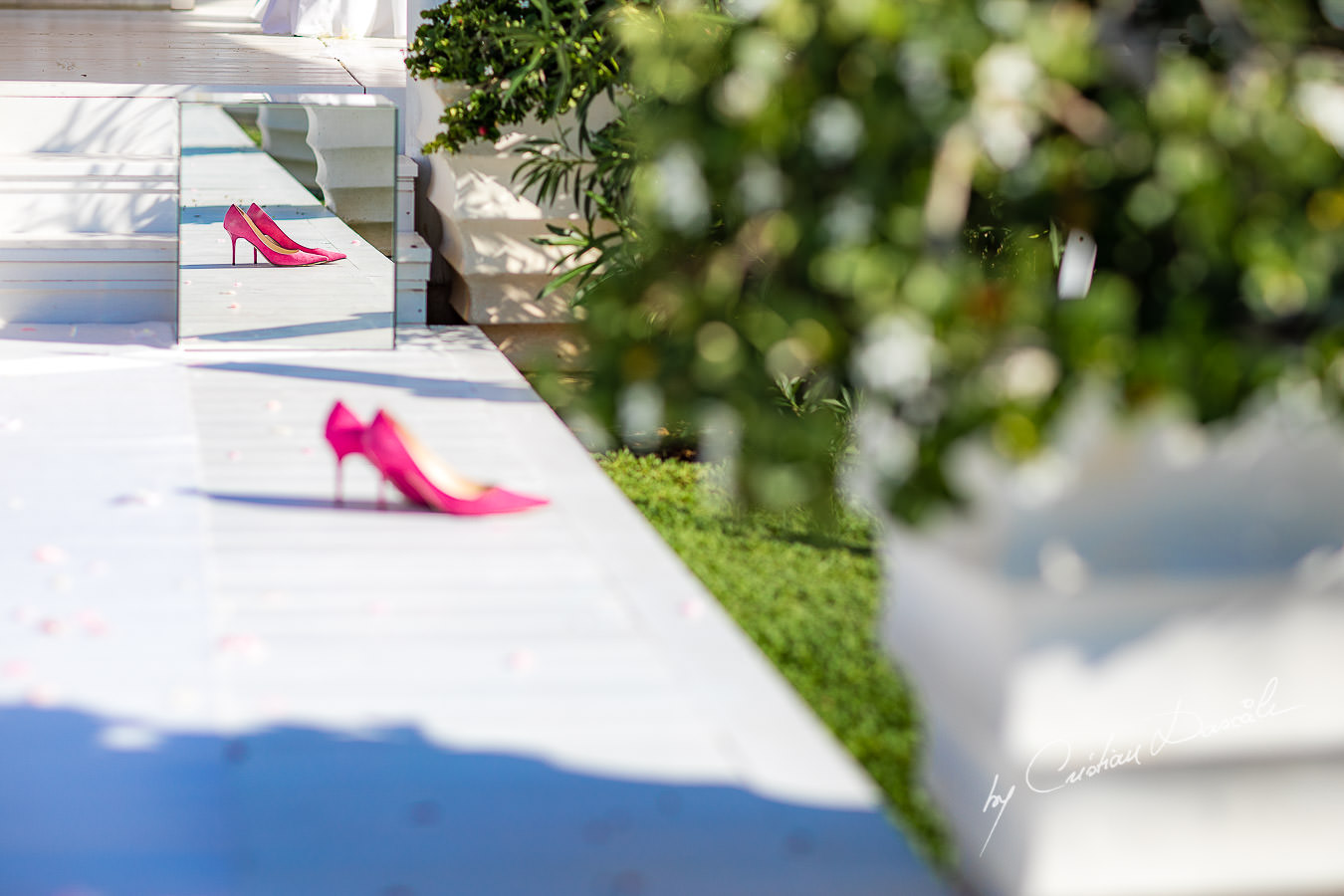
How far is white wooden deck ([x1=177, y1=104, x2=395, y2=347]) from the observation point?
4.31 m

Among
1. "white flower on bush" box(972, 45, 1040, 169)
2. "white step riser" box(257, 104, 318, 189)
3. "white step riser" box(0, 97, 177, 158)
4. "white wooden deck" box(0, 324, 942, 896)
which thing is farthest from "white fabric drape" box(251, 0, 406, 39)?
"white flower on bush" box(972, 45, 1040, 169)

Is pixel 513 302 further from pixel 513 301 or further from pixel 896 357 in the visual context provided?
pixel 896 357

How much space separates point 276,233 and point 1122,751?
12.3ft

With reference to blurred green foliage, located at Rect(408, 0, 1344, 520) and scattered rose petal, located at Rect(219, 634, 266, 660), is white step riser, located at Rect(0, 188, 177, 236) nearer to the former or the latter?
scattered rose petal, located at Rect(219, 634, 266, 660)

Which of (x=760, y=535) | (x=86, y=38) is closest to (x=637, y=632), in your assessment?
(x=760, y=535)

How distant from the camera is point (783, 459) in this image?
3.18 feet

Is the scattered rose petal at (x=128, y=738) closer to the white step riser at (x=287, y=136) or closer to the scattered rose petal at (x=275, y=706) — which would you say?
the scattered rose petal at (x=275, y=706)

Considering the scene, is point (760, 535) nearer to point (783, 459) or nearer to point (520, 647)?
point (520, 647)

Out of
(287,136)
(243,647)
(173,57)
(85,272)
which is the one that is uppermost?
(287,136)

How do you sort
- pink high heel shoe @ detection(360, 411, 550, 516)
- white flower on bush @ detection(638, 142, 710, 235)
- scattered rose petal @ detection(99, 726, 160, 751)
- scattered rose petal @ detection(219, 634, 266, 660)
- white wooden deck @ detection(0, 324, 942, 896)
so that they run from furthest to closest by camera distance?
pink high heel shoe @ detection(360, 411, 550, 516)
scattered rose petal @ detection(219, 634, 266, 660)
scattered rose petal @ detection(99, 726, 160, 751)
white wooden deck @ detection(0, 324, 942, 896)
white flower on bush @ detection(638, 142, 710, 235)

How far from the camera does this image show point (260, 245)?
454 centimetres

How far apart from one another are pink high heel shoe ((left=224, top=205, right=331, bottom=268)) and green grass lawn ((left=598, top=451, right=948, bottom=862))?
4.93ft

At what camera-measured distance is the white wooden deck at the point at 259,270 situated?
4.31 metres

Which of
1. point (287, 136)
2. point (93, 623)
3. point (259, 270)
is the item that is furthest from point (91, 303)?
point (93, 623)
